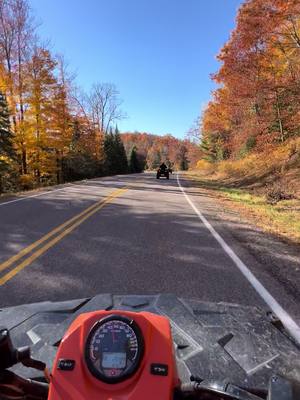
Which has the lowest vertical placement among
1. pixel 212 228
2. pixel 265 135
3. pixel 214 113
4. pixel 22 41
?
pixel 212 228

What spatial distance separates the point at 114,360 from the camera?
157cm

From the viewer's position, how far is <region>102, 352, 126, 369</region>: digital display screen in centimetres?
157

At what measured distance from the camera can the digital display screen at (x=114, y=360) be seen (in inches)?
61.7

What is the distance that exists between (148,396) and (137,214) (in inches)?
421

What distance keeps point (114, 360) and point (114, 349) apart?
4 centimetres

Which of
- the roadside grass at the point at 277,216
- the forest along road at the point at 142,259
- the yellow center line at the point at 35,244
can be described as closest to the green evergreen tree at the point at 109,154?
the roadside grass at the point at 277,216

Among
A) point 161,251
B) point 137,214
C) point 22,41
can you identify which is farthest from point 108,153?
point 161,251

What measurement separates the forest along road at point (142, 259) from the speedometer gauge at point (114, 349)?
2916 mm

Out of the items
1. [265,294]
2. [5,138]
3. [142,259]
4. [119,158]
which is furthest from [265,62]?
[119,158]

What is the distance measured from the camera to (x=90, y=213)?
11953 millimetres

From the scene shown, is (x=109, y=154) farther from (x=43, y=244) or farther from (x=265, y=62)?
(x=43, y=244)

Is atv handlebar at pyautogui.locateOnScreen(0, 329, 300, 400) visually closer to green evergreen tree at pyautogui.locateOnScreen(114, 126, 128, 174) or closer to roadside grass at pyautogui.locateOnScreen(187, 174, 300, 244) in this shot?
roadside grass at pyautogui.locateOnScreen(187, 174, 300, 244)

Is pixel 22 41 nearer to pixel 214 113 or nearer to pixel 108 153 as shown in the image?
pixel 214 113

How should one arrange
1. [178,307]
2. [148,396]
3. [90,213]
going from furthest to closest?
[90,213] → [178,307] → [148,396]
